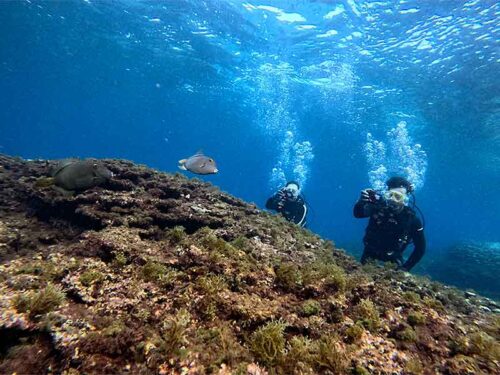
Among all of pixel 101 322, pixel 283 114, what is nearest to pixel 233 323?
pixel 101 322

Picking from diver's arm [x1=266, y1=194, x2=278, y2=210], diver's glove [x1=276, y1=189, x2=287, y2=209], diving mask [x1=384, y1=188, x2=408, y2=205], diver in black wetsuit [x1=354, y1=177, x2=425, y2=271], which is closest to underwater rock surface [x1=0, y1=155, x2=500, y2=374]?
diving mask [x1=384, y1=188, x2=408, y2=205]

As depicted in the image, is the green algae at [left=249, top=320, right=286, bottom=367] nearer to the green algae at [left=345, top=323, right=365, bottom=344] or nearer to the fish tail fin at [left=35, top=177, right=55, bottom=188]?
the green algae at [left=345, top=323, right=365, bottom=344]

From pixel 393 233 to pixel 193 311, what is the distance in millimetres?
7687

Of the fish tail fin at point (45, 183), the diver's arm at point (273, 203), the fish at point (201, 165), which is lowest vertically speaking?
the fish tail fin at point (45, 183)

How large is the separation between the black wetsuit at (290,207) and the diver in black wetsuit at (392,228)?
2519 mm

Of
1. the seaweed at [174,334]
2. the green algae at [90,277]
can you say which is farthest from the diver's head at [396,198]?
the green algae at [90,277]

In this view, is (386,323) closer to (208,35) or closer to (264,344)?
(264,344)

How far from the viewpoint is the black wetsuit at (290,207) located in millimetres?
10953

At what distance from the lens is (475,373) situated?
100 inches

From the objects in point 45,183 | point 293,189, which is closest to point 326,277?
point 45,183

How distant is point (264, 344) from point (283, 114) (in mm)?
→ 46199

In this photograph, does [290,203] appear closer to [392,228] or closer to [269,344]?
[392,228]

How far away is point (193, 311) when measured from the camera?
286cm

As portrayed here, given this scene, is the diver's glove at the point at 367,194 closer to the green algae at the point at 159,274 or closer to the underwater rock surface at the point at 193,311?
the underwater rock surface at the point at 193,311
